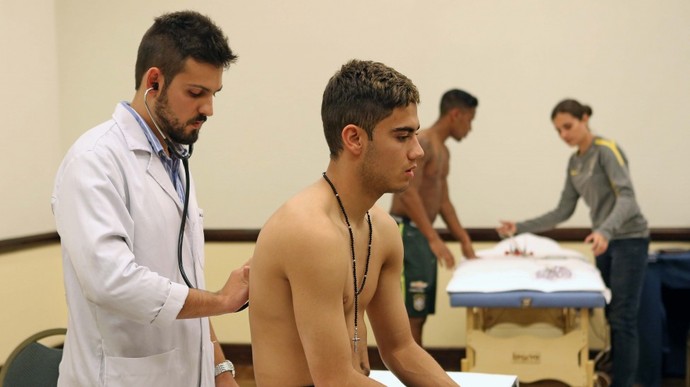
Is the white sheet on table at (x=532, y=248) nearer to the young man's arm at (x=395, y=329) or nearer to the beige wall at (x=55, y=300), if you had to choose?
the beige wall at (x=55, y=300)

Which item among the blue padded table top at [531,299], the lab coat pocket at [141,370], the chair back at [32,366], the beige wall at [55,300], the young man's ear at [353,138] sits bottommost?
the beige wall at [55,300]

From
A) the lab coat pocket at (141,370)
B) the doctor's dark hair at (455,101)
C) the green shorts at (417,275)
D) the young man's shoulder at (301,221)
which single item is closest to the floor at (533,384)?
the green shorts at (417,275)

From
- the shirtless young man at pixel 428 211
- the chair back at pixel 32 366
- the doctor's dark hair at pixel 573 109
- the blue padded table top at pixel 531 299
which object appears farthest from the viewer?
the shirtless young man at pixel 428 211

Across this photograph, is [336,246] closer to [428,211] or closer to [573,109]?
[573,109]

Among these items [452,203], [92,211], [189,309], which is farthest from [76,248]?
[452,203]

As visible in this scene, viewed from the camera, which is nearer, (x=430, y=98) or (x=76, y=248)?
(x=76, y=248)

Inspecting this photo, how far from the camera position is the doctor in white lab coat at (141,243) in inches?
65.8

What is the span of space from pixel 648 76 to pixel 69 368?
3762 mm

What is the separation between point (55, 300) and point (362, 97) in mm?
3770

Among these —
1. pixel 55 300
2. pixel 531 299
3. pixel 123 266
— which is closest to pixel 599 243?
pixel 531 299

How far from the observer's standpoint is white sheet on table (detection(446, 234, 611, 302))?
366cm

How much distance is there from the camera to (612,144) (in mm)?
4152

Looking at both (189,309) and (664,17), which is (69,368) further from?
(664,17)

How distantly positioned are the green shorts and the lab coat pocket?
265cm
